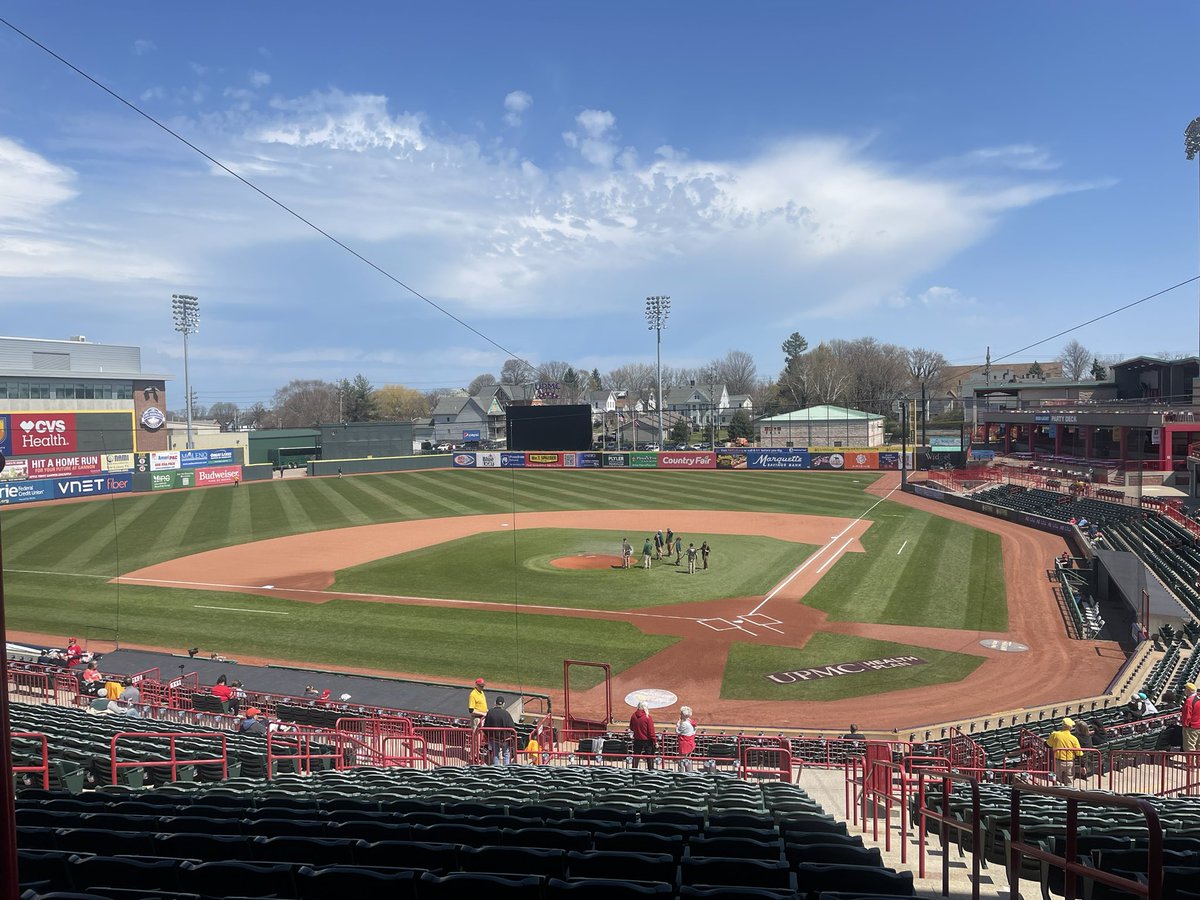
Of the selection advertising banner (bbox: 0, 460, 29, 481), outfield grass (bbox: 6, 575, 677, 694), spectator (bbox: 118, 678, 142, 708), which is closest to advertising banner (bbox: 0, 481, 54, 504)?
advertising banner (bbox: 0, 460, 29, 481)

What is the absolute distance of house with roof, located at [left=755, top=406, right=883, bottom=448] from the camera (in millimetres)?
87438

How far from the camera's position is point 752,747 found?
14.4 m

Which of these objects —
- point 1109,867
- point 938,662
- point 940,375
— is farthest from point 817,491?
point 940,375

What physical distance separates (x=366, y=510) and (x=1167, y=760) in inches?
1828

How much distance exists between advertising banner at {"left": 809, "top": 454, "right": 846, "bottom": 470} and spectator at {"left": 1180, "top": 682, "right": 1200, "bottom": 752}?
58132 mm

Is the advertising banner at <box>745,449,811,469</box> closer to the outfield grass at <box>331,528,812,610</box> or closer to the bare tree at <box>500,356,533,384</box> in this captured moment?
the outfield grass at <box>331,528,812,610</box>

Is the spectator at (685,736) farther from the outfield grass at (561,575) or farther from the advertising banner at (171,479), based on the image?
the advertising banner at (171,479)

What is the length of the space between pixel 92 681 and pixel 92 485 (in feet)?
157

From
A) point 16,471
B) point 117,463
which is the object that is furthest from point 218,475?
point 16,471

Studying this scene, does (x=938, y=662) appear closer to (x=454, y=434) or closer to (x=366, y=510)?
(x=366, y=510)

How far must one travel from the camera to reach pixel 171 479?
207 feet

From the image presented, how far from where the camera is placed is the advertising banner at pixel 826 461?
234 feet

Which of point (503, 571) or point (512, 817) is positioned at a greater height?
point (512, 817)

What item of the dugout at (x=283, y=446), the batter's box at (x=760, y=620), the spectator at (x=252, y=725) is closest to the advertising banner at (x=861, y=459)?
the batter's box at (x=760, y=620)
